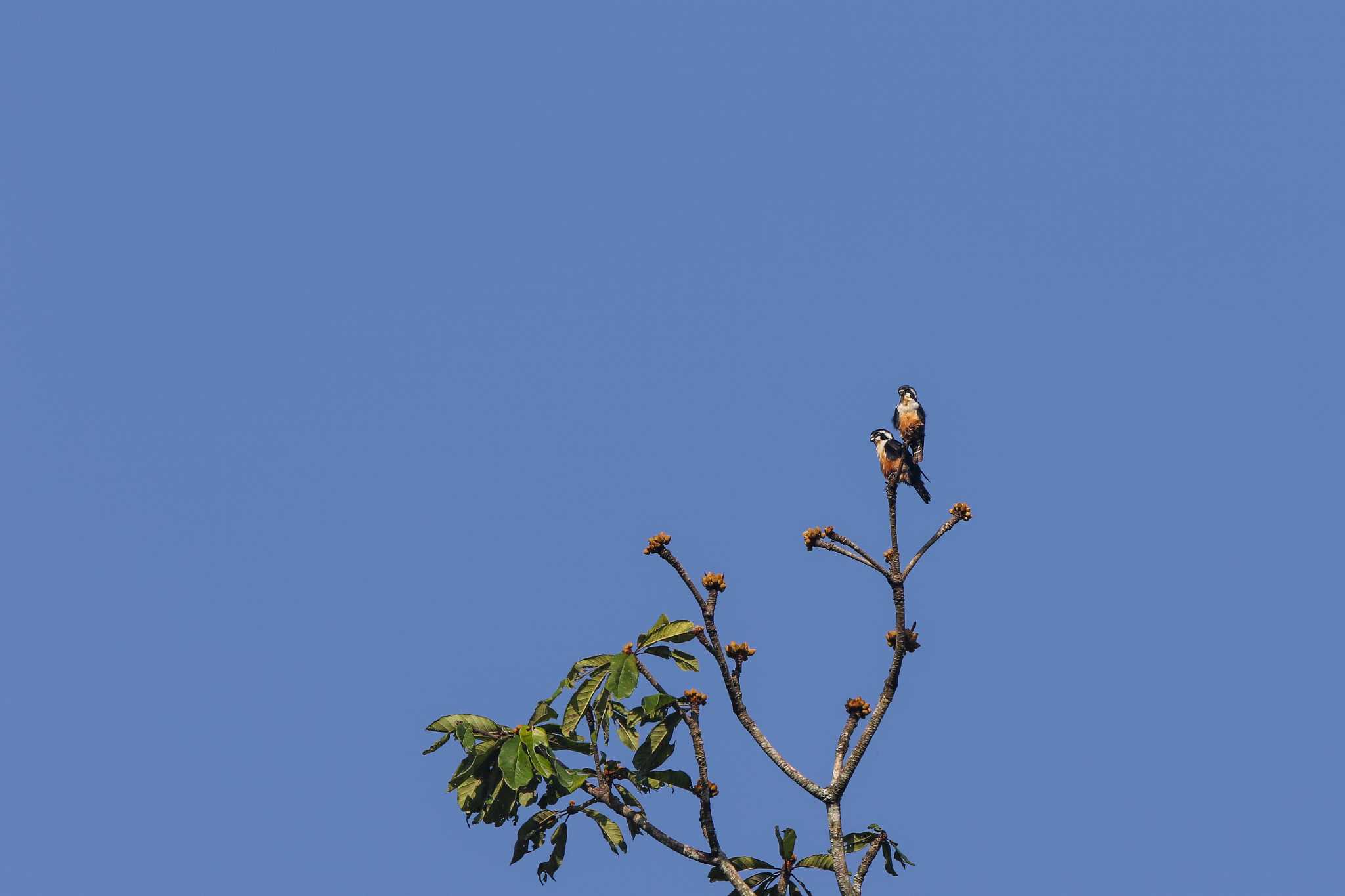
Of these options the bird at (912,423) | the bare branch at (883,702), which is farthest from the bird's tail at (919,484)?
the bare branch at (883,702)

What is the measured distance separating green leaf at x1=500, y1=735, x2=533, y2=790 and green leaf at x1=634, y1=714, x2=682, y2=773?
1.09 metres

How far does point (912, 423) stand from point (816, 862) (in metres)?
5.18

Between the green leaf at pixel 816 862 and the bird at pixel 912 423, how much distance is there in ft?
15.5

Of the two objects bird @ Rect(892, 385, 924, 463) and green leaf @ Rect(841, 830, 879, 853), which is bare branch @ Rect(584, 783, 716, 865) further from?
bird @ Rect(892, 385, 924, 463)

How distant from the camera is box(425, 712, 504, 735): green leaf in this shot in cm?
1320

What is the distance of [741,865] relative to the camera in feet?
43.7

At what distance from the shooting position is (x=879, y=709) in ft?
42.0

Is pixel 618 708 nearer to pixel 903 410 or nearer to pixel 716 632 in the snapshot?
pixel 716 632

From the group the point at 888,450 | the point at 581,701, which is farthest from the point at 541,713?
the point at 888,450

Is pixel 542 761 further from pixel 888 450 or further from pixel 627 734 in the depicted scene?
pixel 888 450

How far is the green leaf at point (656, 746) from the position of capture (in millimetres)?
13492

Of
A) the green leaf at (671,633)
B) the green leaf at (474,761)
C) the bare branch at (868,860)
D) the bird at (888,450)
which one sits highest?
the bird at (888,450)

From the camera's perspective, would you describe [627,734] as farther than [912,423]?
No

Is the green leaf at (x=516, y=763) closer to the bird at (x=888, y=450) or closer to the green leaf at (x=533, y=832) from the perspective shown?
the green leaf at (x=533, y=832)
